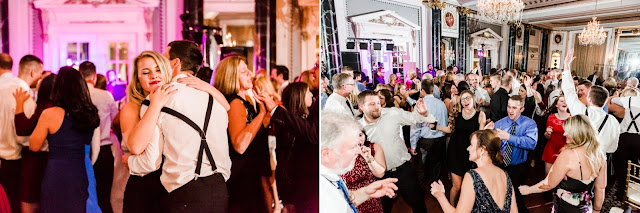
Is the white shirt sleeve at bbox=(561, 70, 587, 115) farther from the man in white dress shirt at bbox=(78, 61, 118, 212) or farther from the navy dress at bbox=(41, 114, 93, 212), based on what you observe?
the navy dress at bbox=(41, 114, 93, 212)

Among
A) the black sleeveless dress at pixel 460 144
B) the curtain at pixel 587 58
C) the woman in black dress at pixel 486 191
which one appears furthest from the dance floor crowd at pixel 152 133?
the curtain at pixel 587 58

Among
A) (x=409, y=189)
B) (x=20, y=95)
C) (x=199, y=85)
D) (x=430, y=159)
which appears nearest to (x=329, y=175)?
(x=199, y=85)

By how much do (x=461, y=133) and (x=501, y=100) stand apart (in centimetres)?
39

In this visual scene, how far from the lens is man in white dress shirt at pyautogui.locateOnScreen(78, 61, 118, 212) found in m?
2.29

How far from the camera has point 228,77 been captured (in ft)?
7.49

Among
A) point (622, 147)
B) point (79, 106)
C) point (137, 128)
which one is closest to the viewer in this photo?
point (137, 128)

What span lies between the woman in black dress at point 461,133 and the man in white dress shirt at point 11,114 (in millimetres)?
2847

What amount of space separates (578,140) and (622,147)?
2.07 ft

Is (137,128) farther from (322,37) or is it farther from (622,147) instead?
(622,147)

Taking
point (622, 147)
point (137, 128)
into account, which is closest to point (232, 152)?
point (137, 128)

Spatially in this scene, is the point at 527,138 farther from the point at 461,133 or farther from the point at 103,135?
the point at 103,135

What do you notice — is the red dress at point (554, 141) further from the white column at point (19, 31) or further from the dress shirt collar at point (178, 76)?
the white column at point (19, 31)

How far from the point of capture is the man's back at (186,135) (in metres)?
1.95

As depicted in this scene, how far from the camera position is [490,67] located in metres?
2.75
